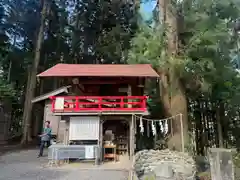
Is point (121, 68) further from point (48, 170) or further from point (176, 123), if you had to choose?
point (48, 170)

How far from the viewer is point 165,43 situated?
852 cm

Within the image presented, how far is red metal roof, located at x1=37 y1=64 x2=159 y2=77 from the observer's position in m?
8.67

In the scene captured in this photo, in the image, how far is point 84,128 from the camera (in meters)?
8.45

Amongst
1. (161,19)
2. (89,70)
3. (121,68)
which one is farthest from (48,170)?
(161,19)

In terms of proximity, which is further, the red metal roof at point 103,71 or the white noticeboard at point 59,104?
the red metal roof at point 103,71

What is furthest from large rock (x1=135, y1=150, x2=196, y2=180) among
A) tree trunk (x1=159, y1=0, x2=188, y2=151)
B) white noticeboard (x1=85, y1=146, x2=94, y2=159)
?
white noticeboard (x1=85, y1=146, x2=94, y2=159)

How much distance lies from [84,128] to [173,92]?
4.00 m

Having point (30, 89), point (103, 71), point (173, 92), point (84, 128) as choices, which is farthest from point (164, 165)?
point (30, 89)

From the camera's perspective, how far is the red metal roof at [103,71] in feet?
28.4

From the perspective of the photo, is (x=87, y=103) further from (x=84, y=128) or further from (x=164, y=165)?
(x=164, y=165)

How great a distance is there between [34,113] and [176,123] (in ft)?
43.5

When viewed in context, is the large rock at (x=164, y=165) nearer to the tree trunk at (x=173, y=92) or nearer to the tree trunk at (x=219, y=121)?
the tree trunk at (x=173, y=92)

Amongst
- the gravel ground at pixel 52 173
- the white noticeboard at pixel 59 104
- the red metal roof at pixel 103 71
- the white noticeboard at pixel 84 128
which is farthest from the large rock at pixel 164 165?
the white noticeboard at pixel 59 104

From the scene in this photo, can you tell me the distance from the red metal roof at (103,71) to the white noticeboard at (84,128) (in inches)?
73.7
